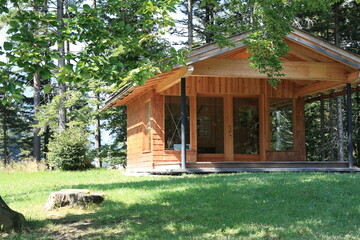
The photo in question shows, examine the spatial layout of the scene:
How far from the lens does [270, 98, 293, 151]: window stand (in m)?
15.6

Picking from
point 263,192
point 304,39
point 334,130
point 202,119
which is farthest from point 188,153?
point 334,130

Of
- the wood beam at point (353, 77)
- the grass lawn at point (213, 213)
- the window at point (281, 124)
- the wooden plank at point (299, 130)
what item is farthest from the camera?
the wooden plank at point (299, 130)

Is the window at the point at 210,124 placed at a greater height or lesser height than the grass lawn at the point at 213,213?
greater

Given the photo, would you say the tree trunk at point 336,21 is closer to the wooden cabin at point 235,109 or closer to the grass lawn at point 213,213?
the wooden cabin at point 235,109

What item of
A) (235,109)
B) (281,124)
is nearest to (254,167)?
(235,109)

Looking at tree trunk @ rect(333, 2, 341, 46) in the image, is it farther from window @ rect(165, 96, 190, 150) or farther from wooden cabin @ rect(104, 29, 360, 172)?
window @ rect(165, 96, 190, 150)

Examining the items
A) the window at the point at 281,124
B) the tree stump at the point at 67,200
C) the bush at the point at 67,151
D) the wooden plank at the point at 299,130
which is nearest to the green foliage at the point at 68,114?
the bush at the point at 67,151

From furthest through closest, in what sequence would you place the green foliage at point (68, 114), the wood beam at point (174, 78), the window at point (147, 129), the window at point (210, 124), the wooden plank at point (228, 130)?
the green foliage at point (68, 114) < the window at point (147, 129) < the wooden plank at point (228, 130) < the window at point (210, 124) < the wood beam at point (174, 78)

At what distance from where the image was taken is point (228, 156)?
14953mm

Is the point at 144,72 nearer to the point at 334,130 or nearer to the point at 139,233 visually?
the point at 139,233

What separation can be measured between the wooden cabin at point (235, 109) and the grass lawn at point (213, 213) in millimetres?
4206

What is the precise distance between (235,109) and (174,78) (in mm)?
3352

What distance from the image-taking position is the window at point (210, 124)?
14812mm

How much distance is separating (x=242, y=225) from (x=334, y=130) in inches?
682
